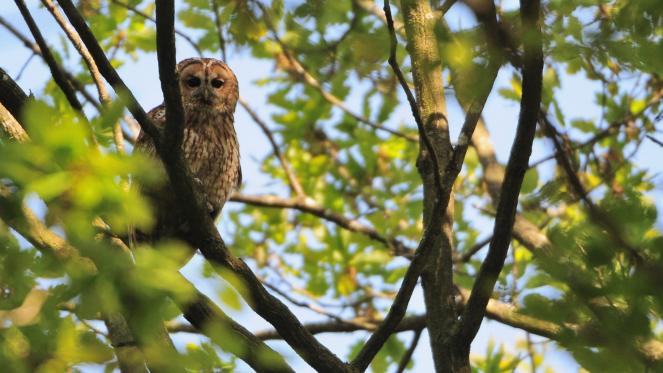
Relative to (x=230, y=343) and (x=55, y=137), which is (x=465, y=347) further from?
(x=55, y=137)

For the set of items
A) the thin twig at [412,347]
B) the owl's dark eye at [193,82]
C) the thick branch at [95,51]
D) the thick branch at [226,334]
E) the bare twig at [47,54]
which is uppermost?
the owl's dark eye at [193,82]

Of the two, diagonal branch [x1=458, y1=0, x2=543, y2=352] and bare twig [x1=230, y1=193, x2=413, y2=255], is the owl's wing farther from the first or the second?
diagonal branch [x1=458, y1=0, x2=543, y2=352]

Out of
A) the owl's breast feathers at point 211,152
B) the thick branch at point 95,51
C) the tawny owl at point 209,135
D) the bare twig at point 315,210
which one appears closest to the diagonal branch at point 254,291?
the thick branch at point 95,51

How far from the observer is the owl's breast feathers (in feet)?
18.6

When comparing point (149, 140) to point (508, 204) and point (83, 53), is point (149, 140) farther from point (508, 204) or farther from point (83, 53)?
point (508, 204)

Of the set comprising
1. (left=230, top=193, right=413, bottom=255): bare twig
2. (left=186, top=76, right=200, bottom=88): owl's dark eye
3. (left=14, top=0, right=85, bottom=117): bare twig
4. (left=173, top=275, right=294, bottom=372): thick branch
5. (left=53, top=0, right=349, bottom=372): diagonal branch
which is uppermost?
(left=186, top=76, right=200, bottom=88): owl's dark eye

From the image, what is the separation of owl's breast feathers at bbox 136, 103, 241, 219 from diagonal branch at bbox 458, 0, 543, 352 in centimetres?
220

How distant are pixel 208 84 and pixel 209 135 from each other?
71cm

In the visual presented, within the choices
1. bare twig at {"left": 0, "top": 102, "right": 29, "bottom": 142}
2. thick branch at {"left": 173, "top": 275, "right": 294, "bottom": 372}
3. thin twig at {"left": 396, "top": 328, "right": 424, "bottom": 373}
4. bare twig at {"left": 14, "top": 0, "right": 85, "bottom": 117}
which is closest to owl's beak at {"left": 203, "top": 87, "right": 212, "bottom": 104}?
bare twig at {"left": 14, "top": 0, "right": 85, "bottom": 117}

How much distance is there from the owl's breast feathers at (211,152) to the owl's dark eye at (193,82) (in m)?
0.49

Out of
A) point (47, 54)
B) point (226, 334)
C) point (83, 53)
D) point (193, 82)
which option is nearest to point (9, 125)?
point (47, 54)

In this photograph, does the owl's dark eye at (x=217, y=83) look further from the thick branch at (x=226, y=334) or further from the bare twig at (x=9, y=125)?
the thick branch at (x=226, y=334)

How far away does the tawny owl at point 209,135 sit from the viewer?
5664 millimetres

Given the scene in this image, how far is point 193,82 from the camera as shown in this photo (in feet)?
21.7
